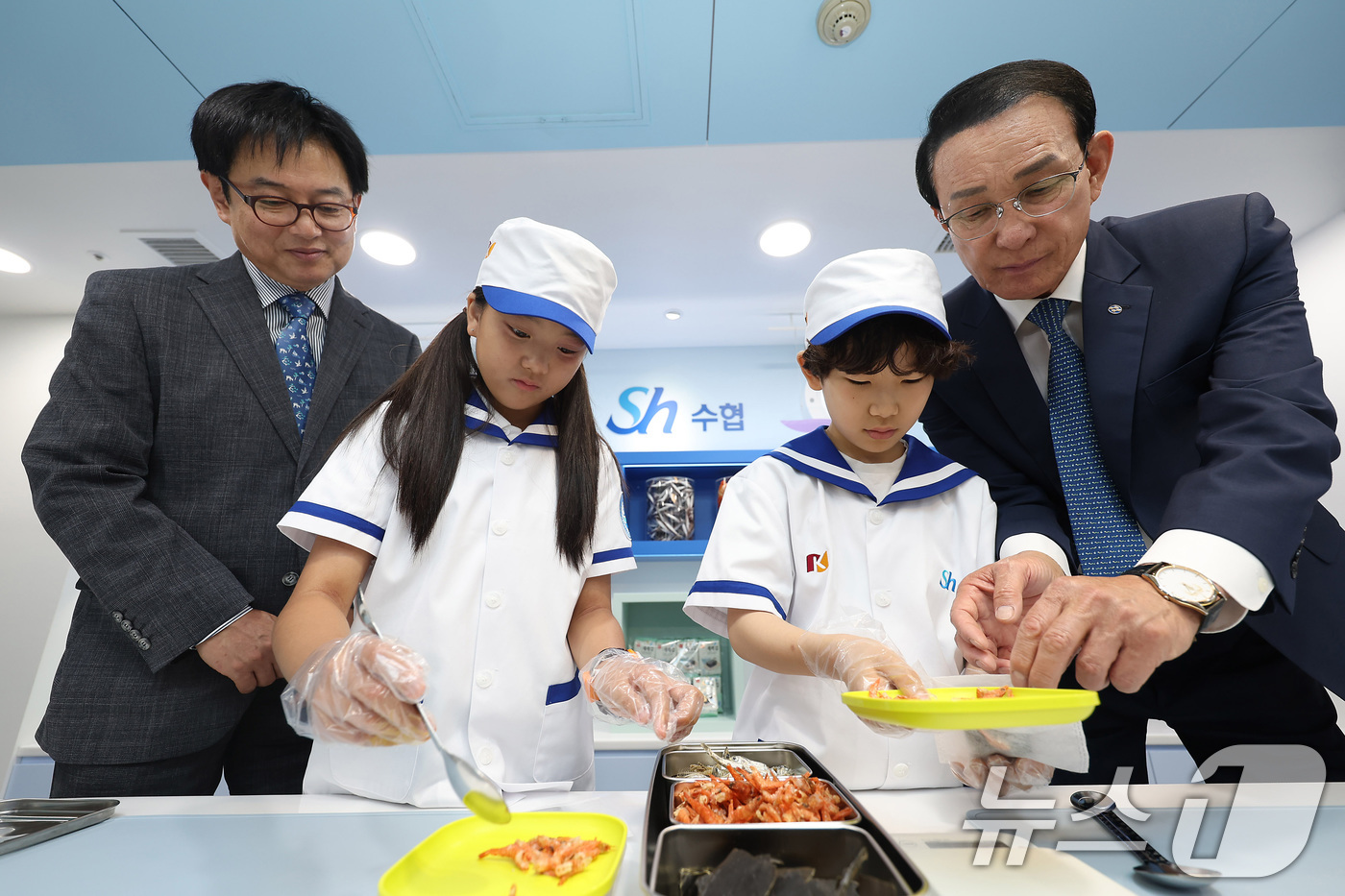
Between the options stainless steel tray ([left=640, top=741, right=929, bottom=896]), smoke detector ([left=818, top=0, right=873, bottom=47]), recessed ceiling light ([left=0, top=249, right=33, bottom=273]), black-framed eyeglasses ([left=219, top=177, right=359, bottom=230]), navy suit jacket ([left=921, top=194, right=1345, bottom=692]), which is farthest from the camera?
recessed ceiling light ([left=0, top=249, right=33, bottom=273])

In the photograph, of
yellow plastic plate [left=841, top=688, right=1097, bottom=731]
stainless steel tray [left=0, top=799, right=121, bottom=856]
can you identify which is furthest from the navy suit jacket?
stainless steel tray [left=0, top=799, right=121, bottom=856]

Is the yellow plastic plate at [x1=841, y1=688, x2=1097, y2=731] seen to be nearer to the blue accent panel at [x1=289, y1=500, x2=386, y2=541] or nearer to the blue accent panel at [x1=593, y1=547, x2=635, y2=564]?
the blue accent panel at [x1=593, y1=547, x2=635, y2=564]

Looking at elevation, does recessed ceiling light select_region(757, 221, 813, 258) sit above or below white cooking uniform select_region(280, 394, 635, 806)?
above

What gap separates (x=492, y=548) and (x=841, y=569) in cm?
65

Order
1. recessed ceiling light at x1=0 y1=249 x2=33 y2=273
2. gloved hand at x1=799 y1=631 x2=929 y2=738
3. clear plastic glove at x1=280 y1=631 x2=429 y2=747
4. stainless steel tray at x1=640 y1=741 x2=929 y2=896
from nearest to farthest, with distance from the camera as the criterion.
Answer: stainless steel tray at x1=640 y1=741 x2=929 y2=896 < clear plastic glove at x1=280 y1=631 x2=429 y2=747 < gloved hand at x1=799 y1=631 x2=929 y2=738 < recessed ceiling light at x1=0 y1=249 x2=33 y2=273

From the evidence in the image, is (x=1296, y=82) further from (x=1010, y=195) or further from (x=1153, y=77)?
(x=1010, y=195)

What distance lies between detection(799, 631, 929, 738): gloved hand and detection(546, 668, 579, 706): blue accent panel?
43cm

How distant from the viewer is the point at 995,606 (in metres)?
1.03

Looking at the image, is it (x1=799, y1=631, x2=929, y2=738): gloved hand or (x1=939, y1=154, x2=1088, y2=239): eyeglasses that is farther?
(x1=939, y1=154, x2=1088, y2=239): eyeglasses

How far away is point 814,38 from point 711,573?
5.79 feet

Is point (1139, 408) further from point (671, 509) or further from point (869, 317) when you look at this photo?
point (671, 509)

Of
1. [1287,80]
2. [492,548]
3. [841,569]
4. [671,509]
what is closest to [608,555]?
[492,548]

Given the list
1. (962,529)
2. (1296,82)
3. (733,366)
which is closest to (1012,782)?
(962,529)

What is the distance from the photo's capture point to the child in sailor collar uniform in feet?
3.74
